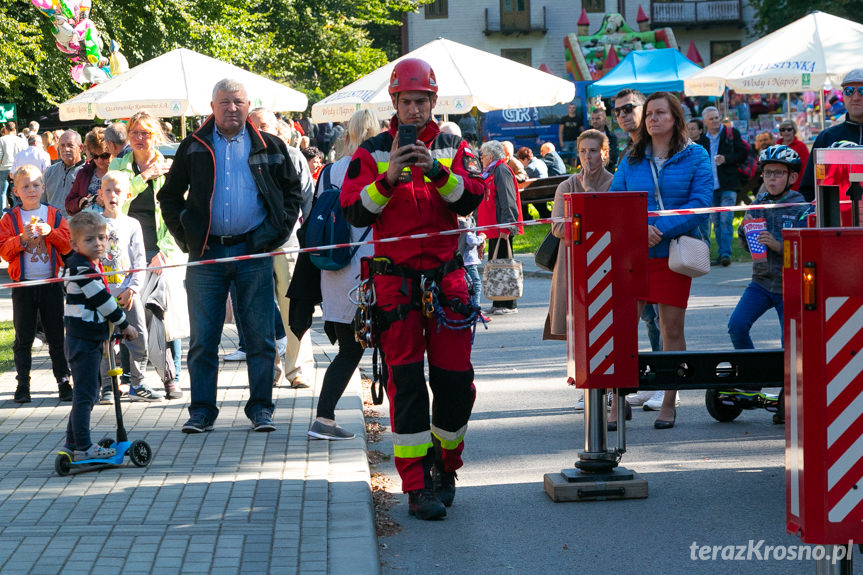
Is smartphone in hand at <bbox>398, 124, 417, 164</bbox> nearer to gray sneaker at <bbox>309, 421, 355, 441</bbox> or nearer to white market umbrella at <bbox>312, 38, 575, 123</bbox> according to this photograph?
gray sneaker at <bbox>309, 421, 355, 441</bbox>

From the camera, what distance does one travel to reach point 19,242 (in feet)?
30.6

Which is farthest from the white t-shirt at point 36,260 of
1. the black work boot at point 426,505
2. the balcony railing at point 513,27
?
the balcony railing at point 513,27

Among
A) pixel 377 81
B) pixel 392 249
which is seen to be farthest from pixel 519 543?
pixel 377 81

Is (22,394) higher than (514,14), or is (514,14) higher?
(514,14)

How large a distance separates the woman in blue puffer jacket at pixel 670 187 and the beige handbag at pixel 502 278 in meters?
6.15

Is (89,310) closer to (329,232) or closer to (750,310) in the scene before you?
(329,232)

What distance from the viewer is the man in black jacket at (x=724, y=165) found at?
1825 centimetres

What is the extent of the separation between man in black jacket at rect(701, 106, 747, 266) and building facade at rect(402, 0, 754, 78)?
44620 millimetres

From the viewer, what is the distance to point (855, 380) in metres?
3.97

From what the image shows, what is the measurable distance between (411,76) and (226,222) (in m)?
2.42

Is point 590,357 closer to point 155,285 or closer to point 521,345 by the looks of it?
point 155,285

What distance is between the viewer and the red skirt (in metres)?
7.82

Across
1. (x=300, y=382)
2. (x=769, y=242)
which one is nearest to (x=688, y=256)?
(x=769, y=242)

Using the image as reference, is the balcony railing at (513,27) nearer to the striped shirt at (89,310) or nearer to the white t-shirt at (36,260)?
the white t-shirt at (36,260)
